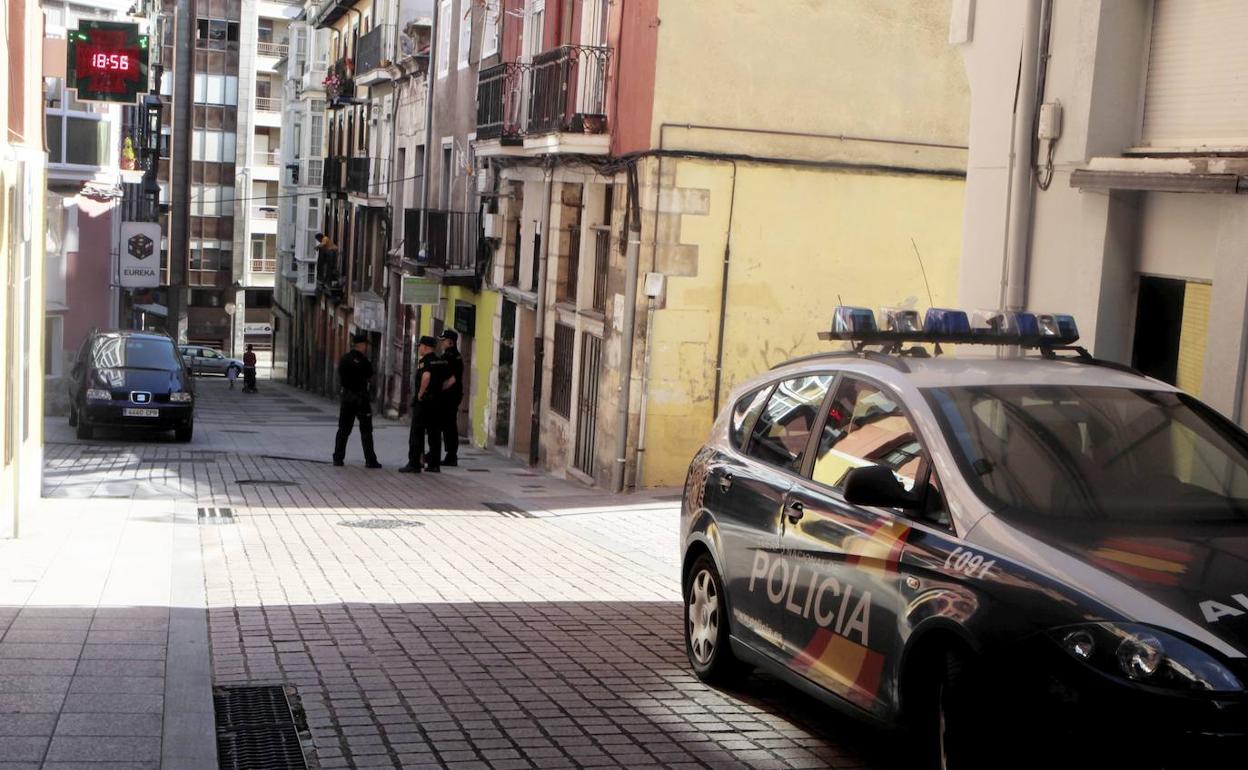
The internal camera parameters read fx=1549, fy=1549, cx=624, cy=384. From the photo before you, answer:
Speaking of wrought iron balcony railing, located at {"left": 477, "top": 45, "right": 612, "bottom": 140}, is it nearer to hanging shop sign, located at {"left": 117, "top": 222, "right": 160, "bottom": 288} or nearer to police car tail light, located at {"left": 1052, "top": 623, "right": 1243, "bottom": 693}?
A: hanging shop sign, located at {"left": 117, "top": 222, "right": 160, "bottom": 288}

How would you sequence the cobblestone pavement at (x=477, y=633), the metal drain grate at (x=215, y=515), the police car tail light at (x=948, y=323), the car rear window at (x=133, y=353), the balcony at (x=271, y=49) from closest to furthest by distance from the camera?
the cobblestone pavement at (x=477, y=633) → the police car tail light at (x=948, y=323) → the metal drain grate at (x=215, y=515) → the car rear window at (x=133, y=353) → the balcony at (x=271, y=49)

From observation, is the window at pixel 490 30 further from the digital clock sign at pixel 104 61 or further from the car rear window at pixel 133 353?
the car rear window at pixel 133 353

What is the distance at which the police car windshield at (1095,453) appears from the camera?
5.53 metres

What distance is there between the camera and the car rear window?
86.3 ft

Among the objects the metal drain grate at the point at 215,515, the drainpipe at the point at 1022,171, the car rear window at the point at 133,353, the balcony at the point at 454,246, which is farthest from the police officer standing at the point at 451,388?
the drainpipe at the point at 1022,171

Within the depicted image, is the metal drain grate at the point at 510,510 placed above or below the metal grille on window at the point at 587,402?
below

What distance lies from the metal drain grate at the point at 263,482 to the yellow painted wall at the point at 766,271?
436cm

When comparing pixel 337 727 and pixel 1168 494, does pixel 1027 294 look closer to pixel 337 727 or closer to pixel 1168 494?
pixel 1168 494

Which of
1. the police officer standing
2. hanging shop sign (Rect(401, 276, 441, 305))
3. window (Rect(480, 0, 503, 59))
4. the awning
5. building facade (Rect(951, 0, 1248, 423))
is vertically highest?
window (Rect(480, 0, 503, 59))

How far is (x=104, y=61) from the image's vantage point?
2356cm

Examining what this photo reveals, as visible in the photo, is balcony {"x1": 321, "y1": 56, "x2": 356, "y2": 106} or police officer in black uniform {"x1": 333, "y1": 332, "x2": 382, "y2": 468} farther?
balcony {"x1": 321, "y1": 56, "x2": 356, "y2": 106}

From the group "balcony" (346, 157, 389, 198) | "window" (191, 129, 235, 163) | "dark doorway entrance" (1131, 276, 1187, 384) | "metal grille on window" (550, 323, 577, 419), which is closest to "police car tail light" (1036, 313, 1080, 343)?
"dark doorway entrance" (1131, 276, 1187, 384)

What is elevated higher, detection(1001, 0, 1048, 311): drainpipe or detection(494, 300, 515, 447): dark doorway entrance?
detection(1001, 0, 1048, 311): drainpipe

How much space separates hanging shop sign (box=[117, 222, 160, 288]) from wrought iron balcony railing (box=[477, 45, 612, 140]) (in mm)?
13202
